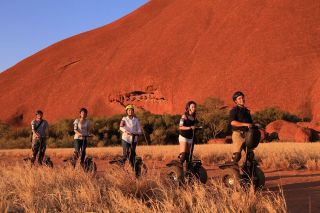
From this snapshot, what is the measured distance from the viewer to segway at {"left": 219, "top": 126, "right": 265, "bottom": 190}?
7.60 metres

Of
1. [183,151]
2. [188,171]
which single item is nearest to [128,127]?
[183,151]

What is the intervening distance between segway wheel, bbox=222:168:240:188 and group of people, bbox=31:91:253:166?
9.7 inches

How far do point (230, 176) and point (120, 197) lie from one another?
272 centimetres

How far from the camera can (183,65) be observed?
5488cm

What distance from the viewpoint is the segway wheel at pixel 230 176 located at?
7.74 meters

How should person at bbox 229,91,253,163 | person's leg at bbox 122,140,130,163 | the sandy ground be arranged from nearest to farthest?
the sandy ground < person at bbox 229,91,253,163 < person's leg at bbox 122,140,130,163

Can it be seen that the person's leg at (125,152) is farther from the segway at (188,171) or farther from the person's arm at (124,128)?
the segway at (188,171)

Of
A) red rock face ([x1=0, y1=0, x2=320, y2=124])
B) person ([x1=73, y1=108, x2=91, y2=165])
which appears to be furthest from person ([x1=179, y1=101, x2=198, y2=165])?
red rock face ([x1=0, y1=0, x2=320, y2=124])

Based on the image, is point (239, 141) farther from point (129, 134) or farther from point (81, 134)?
point (81, 134)

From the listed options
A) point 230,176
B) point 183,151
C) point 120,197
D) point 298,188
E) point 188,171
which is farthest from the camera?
point 298,188

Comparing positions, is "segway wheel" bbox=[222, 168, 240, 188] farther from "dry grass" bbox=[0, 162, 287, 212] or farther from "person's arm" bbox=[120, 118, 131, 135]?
"person's arm" bbox=[120, 118, 131, 135]

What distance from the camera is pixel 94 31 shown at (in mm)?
79562

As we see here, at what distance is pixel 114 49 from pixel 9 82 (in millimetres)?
17418

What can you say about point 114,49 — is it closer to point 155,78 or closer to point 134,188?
point 155,78
